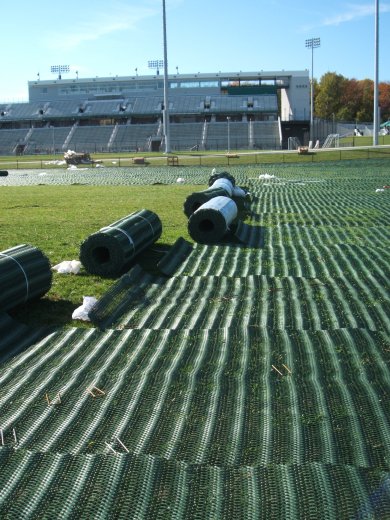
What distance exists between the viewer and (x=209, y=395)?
17.7 feet

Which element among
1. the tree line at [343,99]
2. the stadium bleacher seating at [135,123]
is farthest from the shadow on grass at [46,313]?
the tree line at [343,99]

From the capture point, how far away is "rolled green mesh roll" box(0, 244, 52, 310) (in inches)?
318

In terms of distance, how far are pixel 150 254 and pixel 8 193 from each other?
52.9ft

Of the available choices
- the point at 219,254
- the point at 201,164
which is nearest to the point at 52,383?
the point at 219,254

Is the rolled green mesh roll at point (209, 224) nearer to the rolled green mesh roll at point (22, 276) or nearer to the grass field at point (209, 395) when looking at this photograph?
the grass field at point (209, 395)

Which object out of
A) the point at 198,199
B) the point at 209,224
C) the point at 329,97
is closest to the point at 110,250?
the point at 209,224

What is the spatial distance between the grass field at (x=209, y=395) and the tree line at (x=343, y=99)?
10208cm

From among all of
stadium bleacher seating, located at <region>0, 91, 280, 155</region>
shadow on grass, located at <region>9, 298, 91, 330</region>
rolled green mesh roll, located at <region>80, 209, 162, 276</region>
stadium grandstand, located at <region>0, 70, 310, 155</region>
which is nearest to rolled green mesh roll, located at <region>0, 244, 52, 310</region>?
shadow on grass, located at <region>9, 298, 91, 330</region>

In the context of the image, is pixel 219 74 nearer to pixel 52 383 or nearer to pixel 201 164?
pixel 201 164

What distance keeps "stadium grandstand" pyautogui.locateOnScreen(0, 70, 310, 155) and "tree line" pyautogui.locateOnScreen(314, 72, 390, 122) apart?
9400 millimetres

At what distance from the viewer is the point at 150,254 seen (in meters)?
12.4

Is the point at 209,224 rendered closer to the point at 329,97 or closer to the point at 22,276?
the point at 22,276

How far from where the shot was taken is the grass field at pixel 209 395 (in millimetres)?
3893

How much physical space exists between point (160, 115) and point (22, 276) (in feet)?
266
